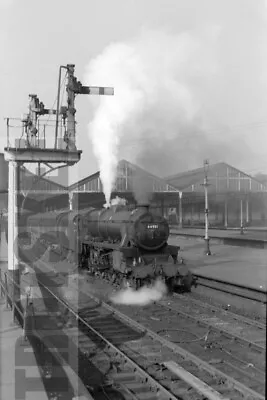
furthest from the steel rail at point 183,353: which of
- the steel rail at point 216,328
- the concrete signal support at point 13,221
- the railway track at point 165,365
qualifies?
the concrete signal support at point 13,221

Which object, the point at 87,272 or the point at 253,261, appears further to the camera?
the point at 253,261

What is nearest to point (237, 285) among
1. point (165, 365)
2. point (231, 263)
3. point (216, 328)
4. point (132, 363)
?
point (216, 328)

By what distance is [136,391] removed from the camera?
6.91m

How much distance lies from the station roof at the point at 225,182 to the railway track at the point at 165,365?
33885mm

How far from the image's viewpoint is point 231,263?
2031cm

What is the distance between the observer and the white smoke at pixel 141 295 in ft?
42.6

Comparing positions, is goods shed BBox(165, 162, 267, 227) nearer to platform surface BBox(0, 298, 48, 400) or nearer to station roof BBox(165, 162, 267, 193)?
station roof BBox(165, 162, 267, 193)

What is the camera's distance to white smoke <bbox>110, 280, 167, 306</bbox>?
13.0 m

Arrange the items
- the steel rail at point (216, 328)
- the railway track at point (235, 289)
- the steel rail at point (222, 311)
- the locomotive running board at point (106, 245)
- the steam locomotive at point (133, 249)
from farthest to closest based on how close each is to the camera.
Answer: the locomotive running board at point (106, 245)
the steam locomotive at point (133, 249)
the railway track at point (235, 289)
the steel rail at point (222, 311)
the steel rail at point (216, 328)

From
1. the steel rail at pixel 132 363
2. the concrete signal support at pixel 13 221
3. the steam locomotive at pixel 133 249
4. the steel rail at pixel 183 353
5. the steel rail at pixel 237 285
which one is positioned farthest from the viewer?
the concrete signal support at pixel 13 221

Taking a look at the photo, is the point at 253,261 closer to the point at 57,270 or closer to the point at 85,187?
the point at 57,270

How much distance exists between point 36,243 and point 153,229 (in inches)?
674

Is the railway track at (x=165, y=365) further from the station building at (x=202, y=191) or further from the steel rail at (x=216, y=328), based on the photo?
the station building at (x=202, y=191)

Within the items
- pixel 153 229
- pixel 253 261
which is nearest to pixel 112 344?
pixel 153 229
